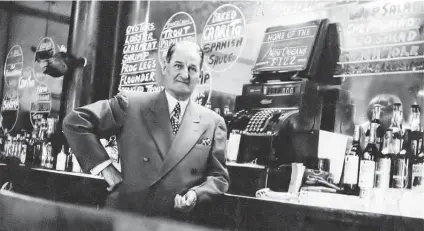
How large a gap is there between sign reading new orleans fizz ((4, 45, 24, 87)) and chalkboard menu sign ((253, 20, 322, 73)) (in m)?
2.75

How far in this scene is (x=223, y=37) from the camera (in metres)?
3.53

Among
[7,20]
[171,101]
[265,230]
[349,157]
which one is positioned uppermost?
[7,20]

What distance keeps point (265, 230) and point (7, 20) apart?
3.73 meters

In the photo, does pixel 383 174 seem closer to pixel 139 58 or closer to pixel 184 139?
pixel 184 139

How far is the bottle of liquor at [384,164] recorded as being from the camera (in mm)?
2264

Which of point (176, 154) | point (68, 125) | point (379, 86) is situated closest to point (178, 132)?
point (176, 154)

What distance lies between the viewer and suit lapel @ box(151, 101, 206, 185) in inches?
104

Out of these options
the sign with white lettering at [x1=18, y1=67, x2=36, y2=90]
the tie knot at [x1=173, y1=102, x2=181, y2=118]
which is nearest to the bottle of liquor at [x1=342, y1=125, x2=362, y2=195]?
the tie knot at [x1=173, y1=102, x2=181, y2=118]

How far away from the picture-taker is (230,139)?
2.96m

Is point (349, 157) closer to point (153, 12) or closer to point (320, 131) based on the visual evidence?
point (320, 131)

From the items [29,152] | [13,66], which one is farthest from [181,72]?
[13,66]

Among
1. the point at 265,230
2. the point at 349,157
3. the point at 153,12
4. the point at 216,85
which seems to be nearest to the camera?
the point at 265,230

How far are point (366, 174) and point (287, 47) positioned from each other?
101 cm

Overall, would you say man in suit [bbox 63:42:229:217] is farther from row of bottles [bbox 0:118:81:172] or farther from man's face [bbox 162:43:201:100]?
row of bottles [bbox 0:118:81:172]
